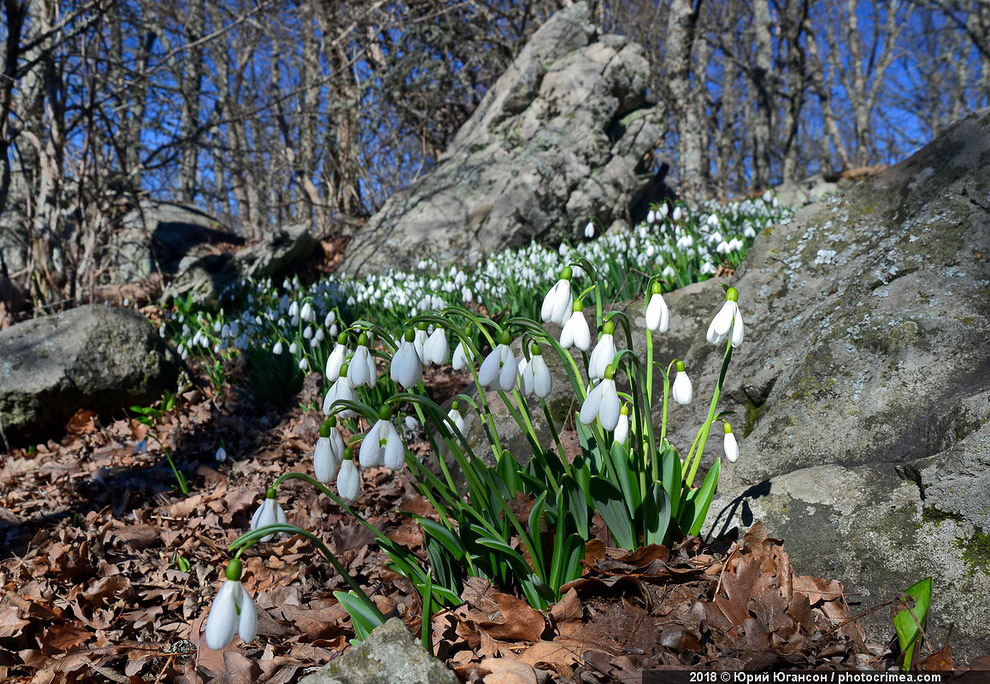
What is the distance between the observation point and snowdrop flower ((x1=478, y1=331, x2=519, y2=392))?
1664 mm

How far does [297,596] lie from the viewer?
7.46 ft

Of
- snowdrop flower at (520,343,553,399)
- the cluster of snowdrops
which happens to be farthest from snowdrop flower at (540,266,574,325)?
snowdrop flower at (520,343,553,399)

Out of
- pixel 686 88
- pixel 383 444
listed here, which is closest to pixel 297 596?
pixel 383 444

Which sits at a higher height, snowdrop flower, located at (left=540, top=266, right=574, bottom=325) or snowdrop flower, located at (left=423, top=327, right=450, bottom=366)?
snowdrop flower, located at (left=540, top=266, right=574, bottom=325)

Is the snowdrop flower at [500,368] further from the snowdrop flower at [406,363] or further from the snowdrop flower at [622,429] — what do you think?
the snowdrop flower at [622,429]

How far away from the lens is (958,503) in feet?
5.35

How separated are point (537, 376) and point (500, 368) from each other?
108 millimetres

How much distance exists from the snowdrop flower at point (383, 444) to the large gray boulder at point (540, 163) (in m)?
5.75

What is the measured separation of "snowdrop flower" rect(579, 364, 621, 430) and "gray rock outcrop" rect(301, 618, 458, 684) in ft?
2.11

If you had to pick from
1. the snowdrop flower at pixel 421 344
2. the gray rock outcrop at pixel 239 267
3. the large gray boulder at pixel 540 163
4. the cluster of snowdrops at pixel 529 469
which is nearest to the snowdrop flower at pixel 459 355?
the cluster of snowdrops at pixel 529 469

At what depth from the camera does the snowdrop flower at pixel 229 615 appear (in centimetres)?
124

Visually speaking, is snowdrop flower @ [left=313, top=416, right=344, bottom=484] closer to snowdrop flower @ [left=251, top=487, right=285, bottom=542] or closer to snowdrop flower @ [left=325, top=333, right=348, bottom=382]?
snowdrop flower @ [left=251, top=487, right=285, bottom=542]

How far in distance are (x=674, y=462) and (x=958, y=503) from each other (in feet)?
2.30

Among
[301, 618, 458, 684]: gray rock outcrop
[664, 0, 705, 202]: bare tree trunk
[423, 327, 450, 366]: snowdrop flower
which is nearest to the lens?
[301, 618, 458, 684]: gray rock outcrop
